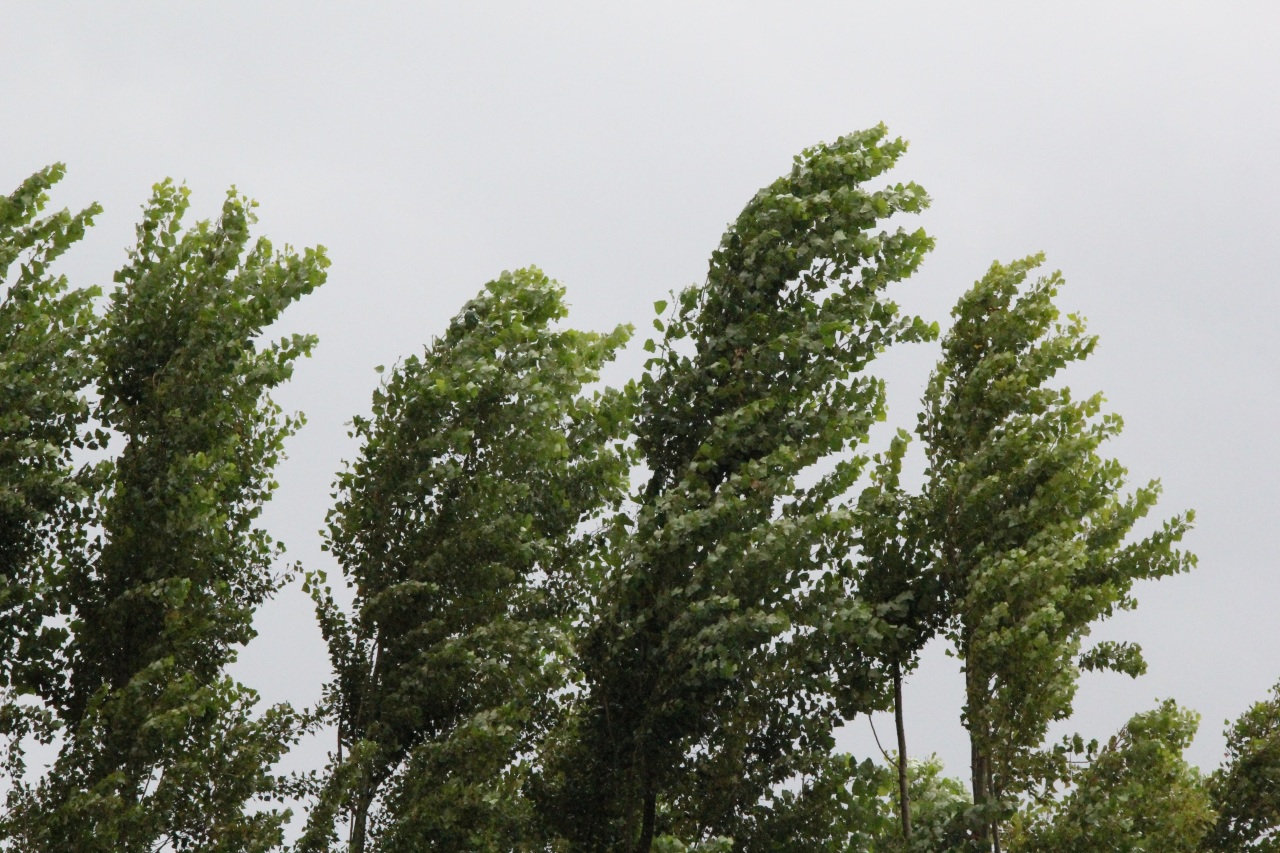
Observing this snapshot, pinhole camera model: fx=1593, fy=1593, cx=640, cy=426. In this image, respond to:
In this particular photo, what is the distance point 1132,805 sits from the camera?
17.1 meters

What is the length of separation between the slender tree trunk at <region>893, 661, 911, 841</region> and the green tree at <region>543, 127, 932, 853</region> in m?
0.60

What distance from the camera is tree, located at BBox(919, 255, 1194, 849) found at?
16.0 metres

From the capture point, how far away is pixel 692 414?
17.0 m

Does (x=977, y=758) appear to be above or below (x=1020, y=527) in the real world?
below

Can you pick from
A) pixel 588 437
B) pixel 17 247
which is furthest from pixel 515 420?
pixel 17 247

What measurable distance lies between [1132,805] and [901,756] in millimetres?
2826

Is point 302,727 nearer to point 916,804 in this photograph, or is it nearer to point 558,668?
point 558,668

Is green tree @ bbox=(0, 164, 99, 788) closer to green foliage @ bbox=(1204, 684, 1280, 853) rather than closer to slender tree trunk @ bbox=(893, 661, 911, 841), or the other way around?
slender tree trunk @ bbox=(893, 661, 911, 841)

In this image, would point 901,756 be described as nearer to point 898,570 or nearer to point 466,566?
point 898,570

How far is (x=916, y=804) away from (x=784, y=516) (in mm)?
4939

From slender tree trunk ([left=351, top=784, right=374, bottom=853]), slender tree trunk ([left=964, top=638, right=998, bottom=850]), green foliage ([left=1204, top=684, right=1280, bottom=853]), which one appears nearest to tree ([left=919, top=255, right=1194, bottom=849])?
slender tree trunk ([left=964, top=638, right=998, bottom=850])

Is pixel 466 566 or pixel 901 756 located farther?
pixel 466 566

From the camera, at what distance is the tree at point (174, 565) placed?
16672mm

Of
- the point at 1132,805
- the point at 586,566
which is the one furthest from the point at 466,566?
the point at 1132,805
